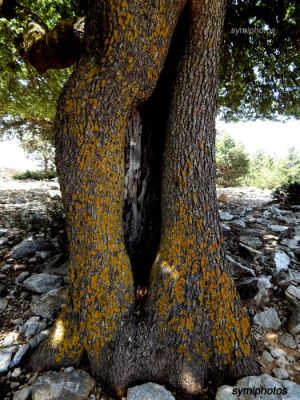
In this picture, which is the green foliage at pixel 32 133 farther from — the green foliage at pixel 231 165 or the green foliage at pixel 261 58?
the green foliage at pixel 231 165

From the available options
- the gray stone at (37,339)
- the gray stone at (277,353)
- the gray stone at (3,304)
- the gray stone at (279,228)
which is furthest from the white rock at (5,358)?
the gray stone at (279,228)

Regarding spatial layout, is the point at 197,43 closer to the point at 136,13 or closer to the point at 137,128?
the point at 136,13

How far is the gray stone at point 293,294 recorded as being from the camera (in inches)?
97.6

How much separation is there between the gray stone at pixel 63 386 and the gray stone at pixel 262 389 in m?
0.94

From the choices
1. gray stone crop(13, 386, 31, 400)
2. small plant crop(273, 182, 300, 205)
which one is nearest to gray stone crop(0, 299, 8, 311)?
gray stone crop(13, 386, 31, 400)

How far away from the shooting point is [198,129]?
6.59ft

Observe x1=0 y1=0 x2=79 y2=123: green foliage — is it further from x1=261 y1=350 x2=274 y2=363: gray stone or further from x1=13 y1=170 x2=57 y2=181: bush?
x1=13 y1=170 x2=57 y2=181: bush

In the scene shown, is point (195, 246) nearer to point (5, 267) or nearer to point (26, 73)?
point (5, 267)

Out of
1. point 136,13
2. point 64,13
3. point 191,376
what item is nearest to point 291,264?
point 191,376

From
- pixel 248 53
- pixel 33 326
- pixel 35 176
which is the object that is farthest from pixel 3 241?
pixel 35 176

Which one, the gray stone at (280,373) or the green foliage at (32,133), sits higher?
the green foliage at (32,133)

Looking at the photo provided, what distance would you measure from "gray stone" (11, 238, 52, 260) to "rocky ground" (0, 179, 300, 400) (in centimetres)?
1

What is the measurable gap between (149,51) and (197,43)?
0.52m

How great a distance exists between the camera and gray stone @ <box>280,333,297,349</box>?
6.90ft
